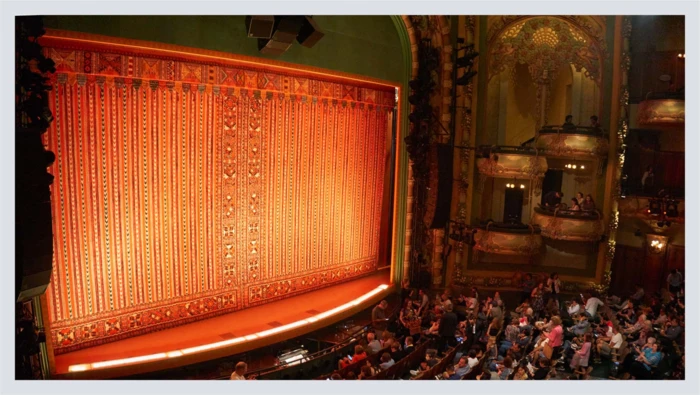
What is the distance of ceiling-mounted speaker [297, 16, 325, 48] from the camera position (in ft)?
19.7

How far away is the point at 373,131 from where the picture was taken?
915 centimetres

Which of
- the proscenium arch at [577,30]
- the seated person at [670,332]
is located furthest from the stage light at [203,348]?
the proscenium arch at [577,30]

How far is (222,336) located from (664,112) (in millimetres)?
6863

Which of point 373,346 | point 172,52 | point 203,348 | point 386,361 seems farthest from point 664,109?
point 203,348

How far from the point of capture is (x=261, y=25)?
573cm

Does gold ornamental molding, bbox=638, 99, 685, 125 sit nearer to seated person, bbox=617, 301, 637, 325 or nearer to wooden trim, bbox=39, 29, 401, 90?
seated person, bbox=617, 301, 637, 325

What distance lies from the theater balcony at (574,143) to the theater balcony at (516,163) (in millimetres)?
225

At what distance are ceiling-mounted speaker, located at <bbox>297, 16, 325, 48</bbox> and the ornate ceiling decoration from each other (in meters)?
3.91

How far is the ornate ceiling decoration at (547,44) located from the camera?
9016 millimetres

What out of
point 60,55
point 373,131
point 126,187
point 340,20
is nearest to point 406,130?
point 373,131

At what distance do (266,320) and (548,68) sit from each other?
5.77 meters

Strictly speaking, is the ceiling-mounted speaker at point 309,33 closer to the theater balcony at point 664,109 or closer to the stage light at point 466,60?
the stage light at point 466,60

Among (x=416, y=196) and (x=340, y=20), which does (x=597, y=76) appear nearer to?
(x=416, y=196)

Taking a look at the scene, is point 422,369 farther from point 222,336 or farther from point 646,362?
point 646,362
